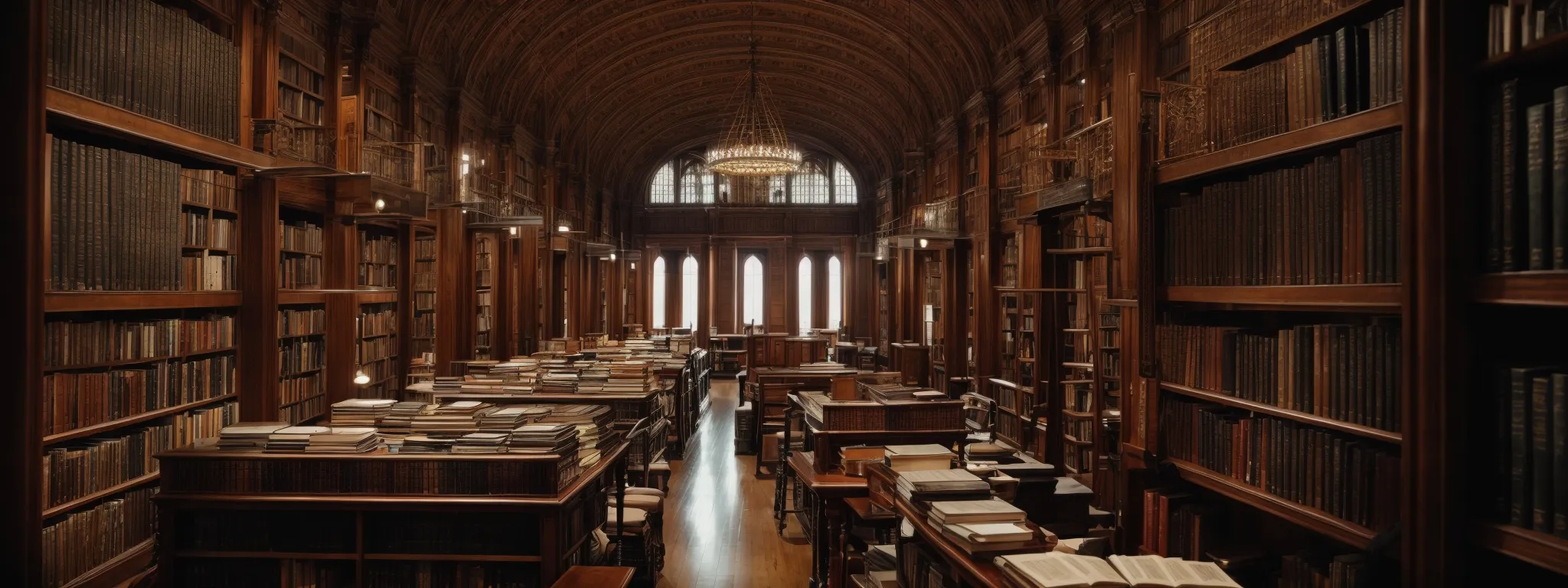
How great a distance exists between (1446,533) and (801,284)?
73.6 ft

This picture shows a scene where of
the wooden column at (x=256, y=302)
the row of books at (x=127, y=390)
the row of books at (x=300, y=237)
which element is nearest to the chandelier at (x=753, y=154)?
the row of books at (x=300, y=237)

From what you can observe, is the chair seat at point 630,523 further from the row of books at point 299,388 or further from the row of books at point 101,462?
the row of books at point 299,388

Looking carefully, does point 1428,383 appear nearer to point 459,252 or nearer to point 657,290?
point 459,252

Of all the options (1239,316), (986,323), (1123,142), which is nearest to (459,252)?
(986,323)

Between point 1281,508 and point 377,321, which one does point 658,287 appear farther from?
point 1281,508

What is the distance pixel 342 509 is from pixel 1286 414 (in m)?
3.75

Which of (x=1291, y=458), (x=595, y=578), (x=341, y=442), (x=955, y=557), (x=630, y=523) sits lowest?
(x=630, y=523)

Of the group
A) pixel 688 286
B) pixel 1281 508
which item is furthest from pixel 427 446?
pixel 688 286

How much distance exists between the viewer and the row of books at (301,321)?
23.0 feet

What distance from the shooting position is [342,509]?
157 inches

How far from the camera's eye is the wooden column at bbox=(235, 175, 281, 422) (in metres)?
6.31

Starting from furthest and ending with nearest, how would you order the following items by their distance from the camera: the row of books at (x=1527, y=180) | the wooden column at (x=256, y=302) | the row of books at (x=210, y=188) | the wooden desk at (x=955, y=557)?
the wooden column at (x=256, y=302)
the row of books at (x=210, y=188)
the wooden desk at (x=955, y=557)
the row of books at (x=1527, y=180)

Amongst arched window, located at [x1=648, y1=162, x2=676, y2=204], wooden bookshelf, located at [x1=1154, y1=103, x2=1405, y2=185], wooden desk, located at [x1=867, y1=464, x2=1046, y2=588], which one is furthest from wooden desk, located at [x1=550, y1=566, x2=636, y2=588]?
arched window, located at [x1=648, y1=162, x2=676, y2=204]

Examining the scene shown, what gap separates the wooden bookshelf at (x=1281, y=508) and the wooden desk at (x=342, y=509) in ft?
8.58
